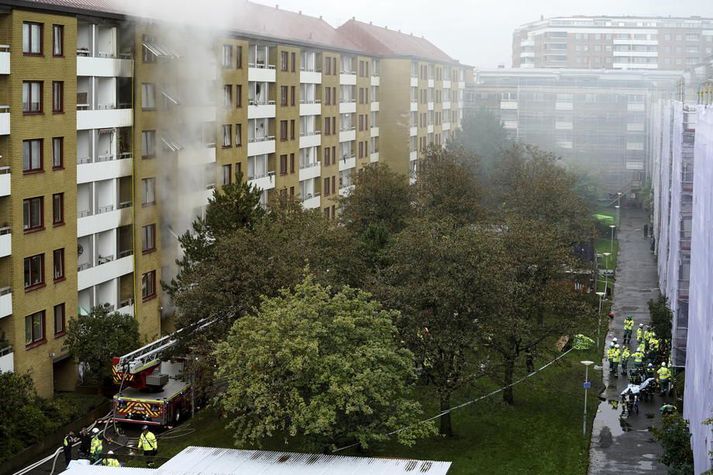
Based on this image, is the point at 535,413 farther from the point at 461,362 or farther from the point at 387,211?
the point at 387,211

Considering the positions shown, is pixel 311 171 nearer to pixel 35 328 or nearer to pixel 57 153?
pixel 57 153

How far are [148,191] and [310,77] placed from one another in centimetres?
2654

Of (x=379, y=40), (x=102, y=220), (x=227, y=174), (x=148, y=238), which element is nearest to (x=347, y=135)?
(x=379, y=40)

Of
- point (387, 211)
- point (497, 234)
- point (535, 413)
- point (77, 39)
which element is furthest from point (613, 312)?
point (77, 39)

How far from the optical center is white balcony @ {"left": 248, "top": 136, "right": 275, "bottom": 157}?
61.8m

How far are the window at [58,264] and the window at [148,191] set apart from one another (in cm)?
658

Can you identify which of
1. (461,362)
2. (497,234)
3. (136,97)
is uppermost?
(136,97)

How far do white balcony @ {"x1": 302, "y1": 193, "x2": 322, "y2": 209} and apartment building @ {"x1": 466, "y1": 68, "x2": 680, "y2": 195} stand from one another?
4778 cm

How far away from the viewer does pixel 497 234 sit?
142 ft

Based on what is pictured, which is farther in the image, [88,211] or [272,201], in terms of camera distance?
[272,201]

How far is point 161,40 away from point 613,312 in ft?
87.6

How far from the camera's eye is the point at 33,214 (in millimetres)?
40312

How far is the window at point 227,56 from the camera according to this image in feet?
188

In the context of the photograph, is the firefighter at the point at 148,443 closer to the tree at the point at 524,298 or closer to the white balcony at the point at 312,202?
the tree at the point at 524,298
